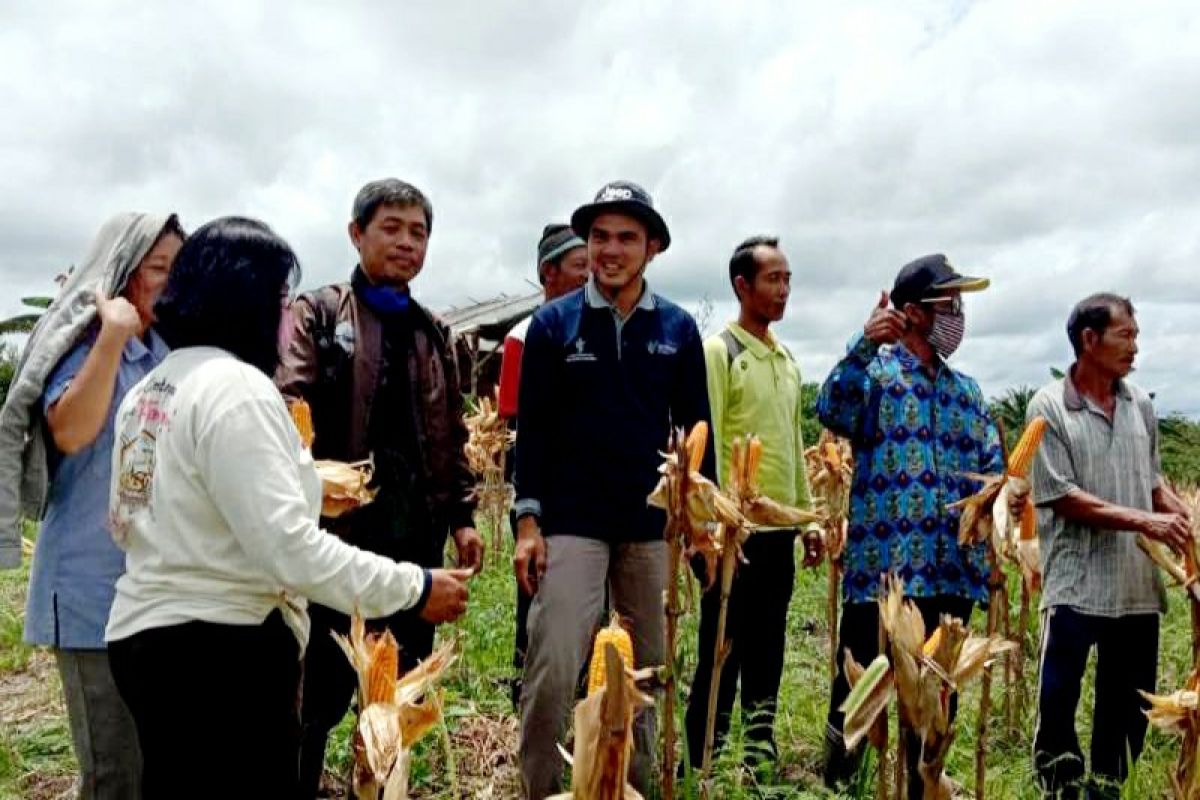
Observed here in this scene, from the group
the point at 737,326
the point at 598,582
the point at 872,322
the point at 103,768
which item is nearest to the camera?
the point at 103,768

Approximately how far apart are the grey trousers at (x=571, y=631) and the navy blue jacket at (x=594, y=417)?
2.7 inches

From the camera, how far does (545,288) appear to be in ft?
14.5

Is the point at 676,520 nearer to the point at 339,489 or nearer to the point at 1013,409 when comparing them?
the point at 339,489

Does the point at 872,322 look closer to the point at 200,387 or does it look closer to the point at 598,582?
the point at 598,582

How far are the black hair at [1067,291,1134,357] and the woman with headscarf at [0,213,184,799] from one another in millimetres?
3054

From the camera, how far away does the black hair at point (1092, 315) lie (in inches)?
143

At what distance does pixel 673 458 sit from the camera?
7.24 ft

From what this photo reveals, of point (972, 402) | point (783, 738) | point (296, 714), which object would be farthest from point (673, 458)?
point (783, 738)

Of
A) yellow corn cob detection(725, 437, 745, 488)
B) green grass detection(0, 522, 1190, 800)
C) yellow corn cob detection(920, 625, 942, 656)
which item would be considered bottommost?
green grass detection(0, 522, 1190, 800)

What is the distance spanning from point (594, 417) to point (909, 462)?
1.08 metres

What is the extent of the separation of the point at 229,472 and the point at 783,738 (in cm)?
309

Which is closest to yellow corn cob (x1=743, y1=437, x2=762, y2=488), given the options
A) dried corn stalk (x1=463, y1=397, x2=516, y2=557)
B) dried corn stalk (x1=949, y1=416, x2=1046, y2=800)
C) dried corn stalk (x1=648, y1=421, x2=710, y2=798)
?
dried corn stalk (x1=648, y1=421, x2=710, y2=798)

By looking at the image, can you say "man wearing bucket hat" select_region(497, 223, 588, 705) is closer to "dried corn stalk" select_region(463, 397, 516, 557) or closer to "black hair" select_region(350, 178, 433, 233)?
"black hair" select_region(350, 178, 433, 233)

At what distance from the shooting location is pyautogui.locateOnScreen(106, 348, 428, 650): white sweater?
172 centimetres
